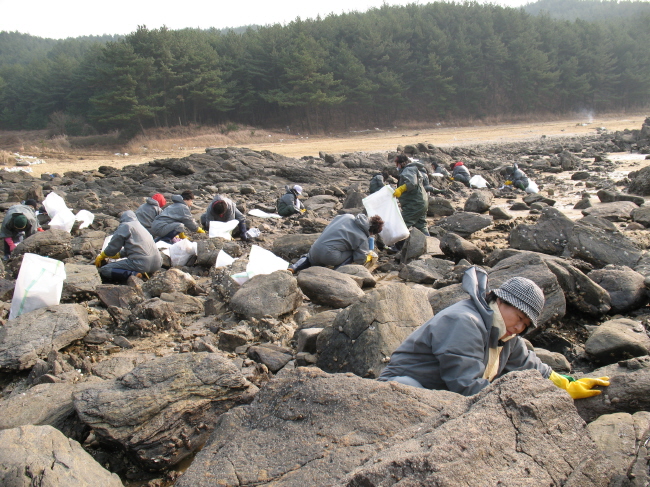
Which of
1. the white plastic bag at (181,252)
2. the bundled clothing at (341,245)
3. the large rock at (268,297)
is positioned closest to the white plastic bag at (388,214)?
the bundled clothing at (341,245)

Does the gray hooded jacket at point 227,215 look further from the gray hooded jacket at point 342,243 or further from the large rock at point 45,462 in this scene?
the large rock at point 45,462

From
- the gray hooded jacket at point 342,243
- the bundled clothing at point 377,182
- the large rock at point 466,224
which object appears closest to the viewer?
the gray hooded jacket at point 342,243

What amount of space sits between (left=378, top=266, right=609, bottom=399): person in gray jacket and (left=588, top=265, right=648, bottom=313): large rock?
8.40ft

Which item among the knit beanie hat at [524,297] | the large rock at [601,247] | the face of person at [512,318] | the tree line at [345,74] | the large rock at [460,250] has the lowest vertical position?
the large rock at [460,250]

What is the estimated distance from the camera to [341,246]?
659cm

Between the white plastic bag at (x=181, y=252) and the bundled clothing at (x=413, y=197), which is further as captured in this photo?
the bundled clothing at (x=413, y=197)

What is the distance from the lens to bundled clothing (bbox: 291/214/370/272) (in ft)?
21.5

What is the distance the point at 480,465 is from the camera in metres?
1.83

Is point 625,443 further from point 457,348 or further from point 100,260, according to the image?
point 100,260

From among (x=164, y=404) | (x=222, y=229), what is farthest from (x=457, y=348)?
(x=222, y=229)

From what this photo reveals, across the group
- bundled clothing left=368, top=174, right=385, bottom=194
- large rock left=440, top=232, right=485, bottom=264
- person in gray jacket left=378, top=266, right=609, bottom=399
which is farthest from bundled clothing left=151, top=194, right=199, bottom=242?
person in gray jacket left=378, top=266, right=609, bottom=399

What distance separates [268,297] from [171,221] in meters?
3.75

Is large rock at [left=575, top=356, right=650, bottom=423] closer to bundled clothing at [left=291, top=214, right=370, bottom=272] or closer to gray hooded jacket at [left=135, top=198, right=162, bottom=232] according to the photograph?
bundled clothing at [left=291, top=214, right=370, bottom=272]

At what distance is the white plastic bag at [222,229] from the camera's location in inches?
317
